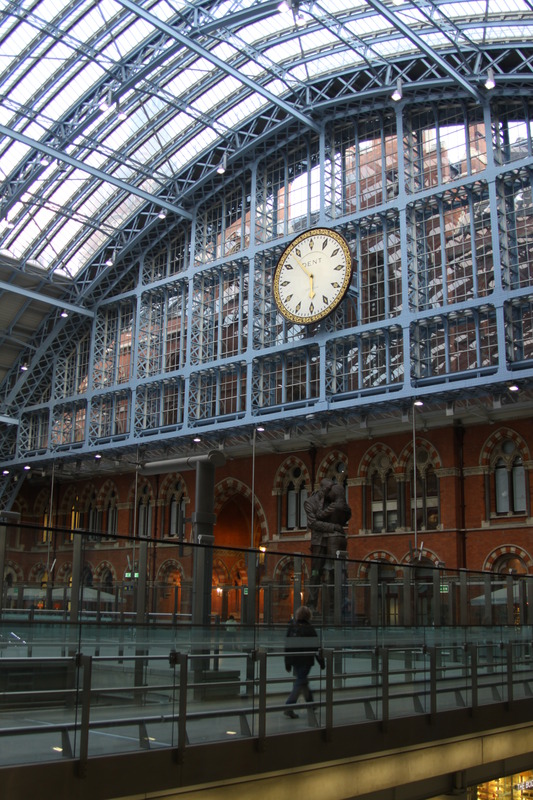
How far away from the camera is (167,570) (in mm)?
10359

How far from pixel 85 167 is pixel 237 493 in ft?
58.7

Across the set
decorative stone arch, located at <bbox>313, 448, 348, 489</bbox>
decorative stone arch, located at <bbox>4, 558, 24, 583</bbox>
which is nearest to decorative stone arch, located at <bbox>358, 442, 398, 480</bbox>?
decorative stone arch, located at <bbox>313, 448, 348, 489</bbox>

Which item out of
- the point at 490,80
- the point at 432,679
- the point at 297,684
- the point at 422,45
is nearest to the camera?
the point at 297,684

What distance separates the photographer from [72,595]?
8891 mm

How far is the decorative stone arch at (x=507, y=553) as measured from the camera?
34.8 metres

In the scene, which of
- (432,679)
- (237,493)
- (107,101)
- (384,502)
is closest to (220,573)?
(432,679)

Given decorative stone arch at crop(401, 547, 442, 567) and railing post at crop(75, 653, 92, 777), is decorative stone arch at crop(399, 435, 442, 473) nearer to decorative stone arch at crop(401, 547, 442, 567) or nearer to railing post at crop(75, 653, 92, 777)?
decorative stone arch at crop(401, 547, 442, 567)

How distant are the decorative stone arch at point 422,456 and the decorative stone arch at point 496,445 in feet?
6.21

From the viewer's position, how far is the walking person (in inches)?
426

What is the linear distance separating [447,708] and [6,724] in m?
7.46

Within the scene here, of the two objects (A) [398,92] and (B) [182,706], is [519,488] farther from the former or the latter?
(B) [182,706]

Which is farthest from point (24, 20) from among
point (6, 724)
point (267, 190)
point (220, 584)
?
point (6, 724)

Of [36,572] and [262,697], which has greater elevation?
[36,572]

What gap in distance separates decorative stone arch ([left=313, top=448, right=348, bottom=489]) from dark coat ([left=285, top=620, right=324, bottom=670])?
101 feet
